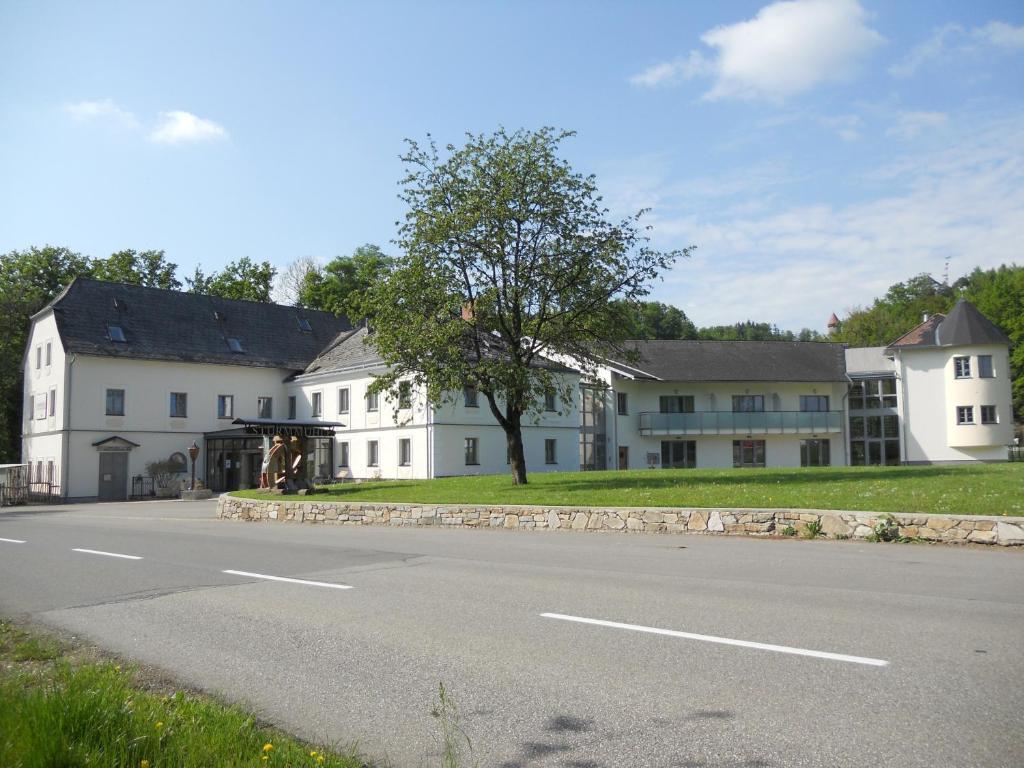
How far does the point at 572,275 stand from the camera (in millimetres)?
26359

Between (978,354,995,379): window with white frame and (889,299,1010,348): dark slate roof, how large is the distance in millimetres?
972

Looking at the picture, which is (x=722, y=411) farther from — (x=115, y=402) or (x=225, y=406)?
(x=115, y=402)

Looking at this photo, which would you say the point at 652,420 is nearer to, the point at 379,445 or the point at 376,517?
the point at 379,445

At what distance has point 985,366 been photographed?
5297cm

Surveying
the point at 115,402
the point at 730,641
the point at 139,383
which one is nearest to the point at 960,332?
the point at 139,383

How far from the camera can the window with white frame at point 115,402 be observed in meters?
47.2

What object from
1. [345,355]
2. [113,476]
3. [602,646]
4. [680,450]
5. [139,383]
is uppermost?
[345,355]

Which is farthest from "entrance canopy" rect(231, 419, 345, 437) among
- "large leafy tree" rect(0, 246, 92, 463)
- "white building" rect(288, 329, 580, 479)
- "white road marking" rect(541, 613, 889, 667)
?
"large leafy tree" rect(0, 246, 92, 463)

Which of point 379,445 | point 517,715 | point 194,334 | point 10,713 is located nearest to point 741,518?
point 517,715

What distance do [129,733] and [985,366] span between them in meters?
57.7

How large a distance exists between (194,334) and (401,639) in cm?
4895

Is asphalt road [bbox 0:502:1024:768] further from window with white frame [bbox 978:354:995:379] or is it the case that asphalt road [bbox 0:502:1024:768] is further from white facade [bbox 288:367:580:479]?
window with white frame [bbox 978:354:995:379]

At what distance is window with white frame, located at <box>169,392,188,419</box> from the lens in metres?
49.7

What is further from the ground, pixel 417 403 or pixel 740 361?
pixel 740 361
